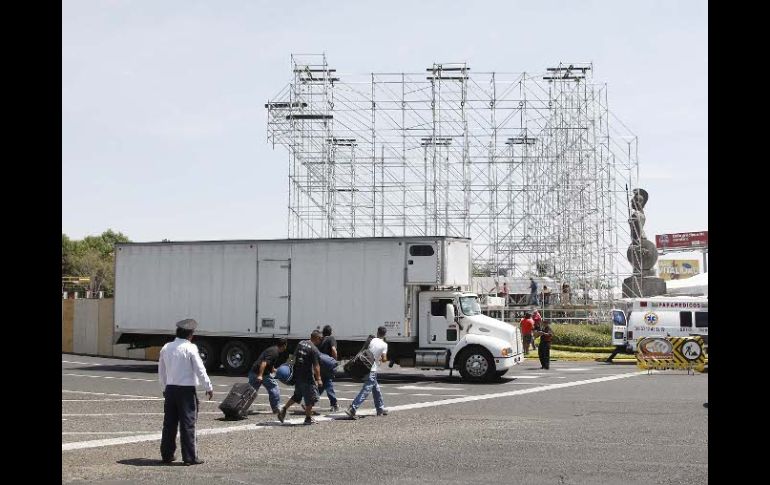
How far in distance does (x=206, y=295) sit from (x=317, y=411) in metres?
9.31

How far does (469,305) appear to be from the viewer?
24.0m

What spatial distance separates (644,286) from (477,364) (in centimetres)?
2799

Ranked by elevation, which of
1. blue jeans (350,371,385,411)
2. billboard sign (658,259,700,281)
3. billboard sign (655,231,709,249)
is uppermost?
billboard sign (655,231,709,249)

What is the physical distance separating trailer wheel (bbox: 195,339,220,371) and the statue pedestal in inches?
1118

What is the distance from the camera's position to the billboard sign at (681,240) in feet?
408

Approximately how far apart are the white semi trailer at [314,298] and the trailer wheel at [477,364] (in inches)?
1.0

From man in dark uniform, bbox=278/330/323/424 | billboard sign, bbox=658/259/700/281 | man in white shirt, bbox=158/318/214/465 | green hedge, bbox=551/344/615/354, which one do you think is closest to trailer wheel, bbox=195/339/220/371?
man in dark uniform, bbox=278/330/323/424

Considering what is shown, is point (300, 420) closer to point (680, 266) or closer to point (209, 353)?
point (209, 353)

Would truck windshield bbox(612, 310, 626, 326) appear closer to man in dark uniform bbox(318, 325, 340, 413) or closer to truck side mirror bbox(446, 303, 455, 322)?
truck side mirror bbox(446, 303, 455, 322)

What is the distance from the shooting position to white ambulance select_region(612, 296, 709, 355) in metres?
29.7

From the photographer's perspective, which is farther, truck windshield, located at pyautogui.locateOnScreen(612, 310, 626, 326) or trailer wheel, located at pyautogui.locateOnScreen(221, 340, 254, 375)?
truck windshield, located at pyautogui.locateOnScreen(612, 310, 626, 326)

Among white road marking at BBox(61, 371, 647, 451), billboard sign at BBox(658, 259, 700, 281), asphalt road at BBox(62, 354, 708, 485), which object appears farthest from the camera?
billboard sign at BBox(658, 259, 700, 281)

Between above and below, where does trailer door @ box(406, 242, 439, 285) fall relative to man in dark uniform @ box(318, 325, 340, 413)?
above
